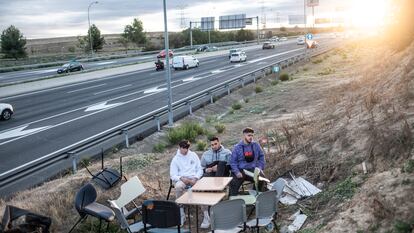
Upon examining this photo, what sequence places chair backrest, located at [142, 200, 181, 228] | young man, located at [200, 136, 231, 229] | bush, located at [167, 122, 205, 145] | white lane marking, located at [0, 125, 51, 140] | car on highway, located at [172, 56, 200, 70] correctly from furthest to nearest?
1. car on highway, located at [172, 56, 200, 70]
2. white lane marking, located at [0, 125, 51, 140]
3. bush, located at [167, 122, 205, 145]
4. young man, located at [200, 136, 231, 229]
5. chair backrest, located at [142, 200, 181, 228]

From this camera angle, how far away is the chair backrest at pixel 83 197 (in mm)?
7293

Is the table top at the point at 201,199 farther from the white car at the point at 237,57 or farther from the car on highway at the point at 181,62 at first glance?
the white car at the point at 237,57

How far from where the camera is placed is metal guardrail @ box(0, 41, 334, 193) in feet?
36.2

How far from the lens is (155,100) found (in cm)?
2598

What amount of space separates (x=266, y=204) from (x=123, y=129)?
9133 mm

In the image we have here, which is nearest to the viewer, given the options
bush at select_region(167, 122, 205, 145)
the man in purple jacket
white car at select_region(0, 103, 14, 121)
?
the man in purple jacket

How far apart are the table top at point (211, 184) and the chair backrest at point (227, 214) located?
1205mm

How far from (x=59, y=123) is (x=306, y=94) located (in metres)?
12.2

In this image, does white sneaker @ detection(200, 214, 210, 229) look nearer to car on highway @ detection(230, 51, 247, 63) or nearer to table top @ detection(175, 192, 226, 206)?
table top @ detection(175, 192, 226, 206)

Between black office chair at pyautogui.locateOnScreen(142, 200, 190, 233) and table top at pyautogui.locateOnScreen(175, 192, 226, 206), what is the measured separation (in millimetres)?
680

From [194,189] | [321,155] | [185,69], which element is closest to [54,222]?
[194,189]

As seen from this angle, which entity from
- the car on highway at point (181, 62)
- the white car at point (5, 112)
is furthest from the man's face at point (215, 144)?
the car on highway at point (181, 62)

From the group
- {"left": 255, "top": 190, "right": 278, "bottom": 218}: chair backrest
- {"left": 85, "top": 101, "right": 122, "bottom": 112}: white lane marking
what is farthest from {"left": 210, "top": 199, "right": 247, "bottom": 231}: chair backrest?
{"left": 85, "top": 101, "right": 122, "bottom": 112}: white lane marking

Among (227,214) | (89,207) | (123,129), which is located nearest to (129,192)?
(89,207)
